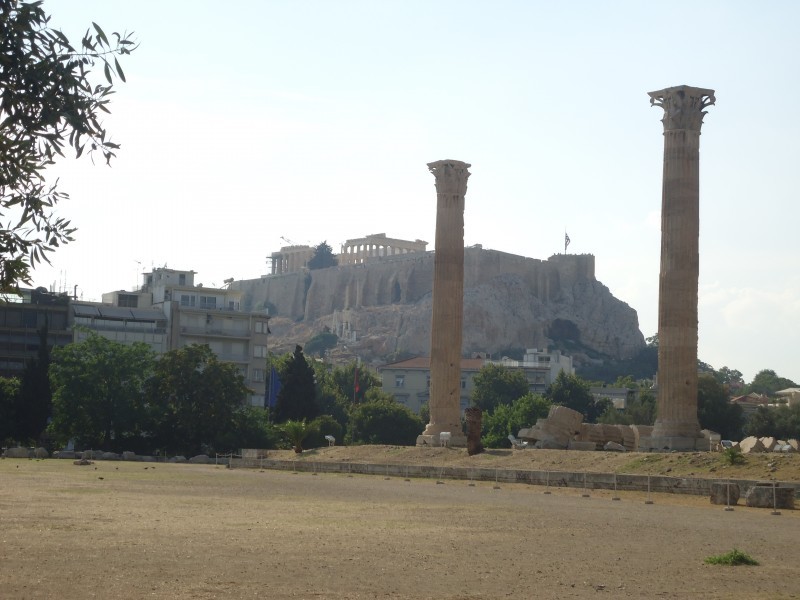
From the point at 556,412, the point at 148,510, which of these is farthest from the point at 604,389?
the point at 148,510

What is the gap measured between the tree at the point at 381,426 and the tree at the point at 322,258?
125227mm

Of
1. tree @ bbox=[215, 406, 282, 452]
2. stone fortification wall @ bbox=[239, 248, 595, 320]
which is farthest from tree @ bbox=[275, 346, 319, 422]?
stone fortification wall @ bbox=[239, 248, 595, 320]

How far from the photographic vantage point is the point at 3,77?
842 centimetres

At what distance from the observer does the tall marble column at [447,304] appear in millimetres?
45594

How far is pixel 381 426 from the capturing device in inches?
2717

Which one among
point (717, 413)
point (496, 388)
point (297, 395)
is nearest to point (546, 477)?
point (297, 395)

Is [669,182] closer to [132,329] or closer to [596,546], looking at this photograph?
[596,546]

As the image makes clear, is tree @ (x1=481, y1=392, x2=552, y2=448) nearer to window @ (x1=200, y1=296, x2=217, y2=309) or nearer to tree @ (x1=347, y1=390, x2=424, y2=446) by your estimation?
tree @ (x1=347, y1=390, x2=424, y2=446)

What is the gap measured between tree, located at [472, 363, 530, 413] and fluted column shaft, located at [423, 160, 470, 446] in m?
52.8

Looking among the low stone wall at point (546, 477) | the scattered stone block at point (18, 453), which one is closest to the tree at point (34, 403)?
the scattered stone block at point (18, 453)

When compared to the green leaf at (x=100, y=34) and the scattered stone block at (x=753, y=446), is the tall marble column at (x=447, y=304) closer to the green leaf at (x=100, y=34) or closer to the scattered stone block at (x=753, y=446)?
the scattered stone block at (x=753, y=446)

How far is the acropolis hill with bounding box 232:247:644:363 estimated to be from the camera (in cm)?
→ 15812

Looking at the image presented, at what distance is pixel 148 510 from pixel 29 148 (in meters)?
12.4

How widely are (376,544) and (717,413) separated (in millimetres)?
54307
